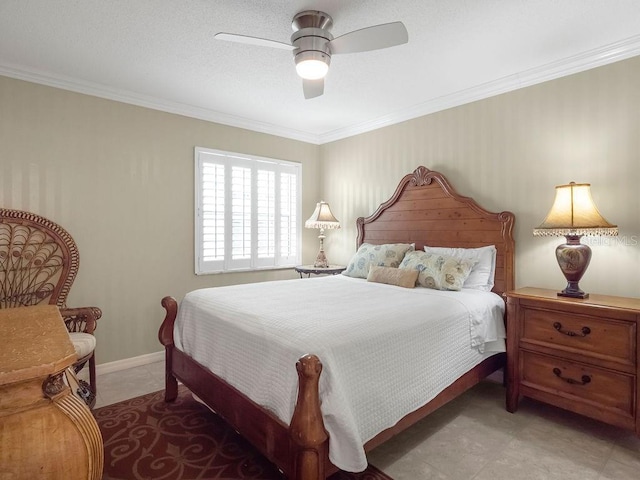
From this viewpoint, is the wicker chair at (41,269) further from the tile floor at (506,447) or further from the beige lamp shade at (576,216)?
the beige lamp shade at (576,216)

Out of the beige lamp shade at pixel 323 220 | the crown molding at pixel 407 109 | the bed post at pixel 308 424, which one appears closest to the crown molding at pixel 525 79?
the crown molding at pixel 407 109

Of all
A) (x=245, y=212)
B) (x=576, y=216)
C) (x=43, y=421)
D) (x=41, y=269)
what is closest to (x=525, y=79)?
(x=576, y=216)

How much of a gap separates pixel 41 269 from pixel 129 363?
1.14 metres

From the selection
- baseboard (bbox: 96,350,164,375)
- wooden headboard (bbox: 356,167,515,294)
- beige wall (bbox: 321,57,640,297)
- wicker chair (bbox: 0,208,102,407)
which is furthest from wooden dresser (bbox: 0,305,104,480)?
beige wall (bbox: 321,57,640,297)

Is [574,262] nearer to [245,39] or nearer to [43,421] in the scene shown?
Answer: [245,39]

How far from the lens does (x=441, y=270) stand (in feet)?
9.63

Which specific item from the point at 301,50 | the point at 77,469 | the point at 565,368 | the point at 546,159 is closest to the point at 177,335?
the point at 77,469

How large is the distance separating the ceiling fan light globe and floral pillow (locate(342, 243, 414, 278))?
1.86m

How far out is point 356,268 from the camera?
3.66 metres

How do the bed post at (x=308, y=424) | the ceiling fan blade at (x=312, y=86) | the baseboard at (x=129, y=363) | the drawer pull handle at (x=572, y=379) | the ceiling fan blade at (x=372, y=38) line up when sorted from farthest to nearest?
the baseboard at (x=129, y=363) < the ceiling fan blade at (x=312, y=86) < the drawer pull handle at (x=572, y=379) < the ceiling fan blade at (x=372, y=38) < the bed post at (x=308, y=424)

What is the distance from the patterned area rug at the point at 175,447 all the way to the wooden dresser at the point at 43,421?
98 centimetres

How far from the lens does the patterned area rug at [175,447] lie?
1.89 meters

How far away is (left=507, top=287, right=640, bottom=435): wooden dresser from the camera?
2072 millimetres

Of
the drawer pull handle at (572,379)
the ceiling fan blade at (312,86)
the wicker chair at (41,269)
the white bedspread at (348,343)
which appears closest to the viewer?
the white bedspread at (348,343)
